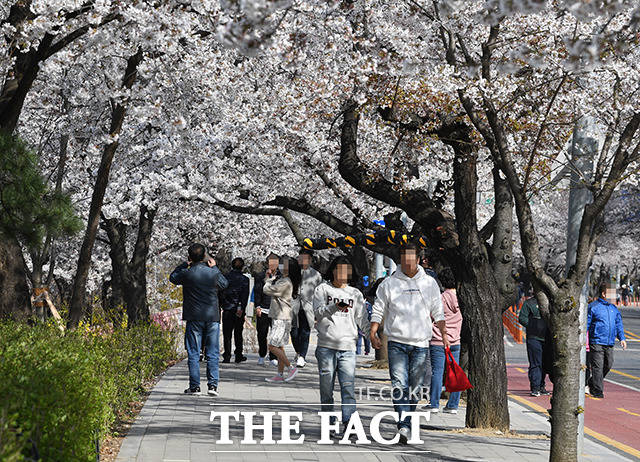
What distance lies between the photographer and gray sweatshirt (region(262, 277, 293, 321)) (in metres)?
14.2

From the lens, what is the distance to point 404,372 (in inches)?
358

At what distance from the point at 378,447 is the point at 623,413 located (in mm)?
6021

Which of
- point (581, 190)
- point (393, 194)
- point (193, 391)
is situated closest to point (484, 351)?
point (581, 190)

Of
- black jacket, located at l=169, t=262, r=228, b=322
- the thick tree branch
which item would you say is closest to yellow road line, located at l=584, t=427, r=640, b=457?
the thick tree branch

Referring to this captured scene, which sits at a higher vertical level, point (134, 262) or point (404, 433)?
point (134, 262)

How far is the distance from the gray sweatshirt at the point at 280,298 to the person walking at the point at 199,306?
6.62ft

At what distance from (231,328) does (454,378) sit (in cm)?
857

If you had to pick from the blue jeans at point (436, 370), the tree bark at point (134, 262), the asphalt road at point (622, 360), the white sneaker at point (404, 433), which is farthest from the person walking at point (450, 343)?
the tree bark at point (134, 262)

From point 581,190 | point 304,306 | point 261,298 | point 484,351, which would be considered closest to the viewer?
point 581,190

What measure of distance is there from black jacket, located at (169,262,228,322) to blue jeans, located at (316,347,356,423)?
9.64ft

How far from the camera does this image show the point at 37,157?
31.5 feet

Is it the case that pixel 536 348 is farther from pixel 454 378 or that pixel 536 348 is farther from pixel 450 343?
pixel 454 378

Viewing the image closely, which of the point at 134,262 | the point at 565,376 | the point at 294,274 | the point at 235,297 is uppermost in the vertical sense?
the point at 134,262

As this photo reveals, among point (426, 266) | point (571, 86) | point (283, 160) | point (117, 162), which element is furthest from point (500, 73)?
point (117, 162)
